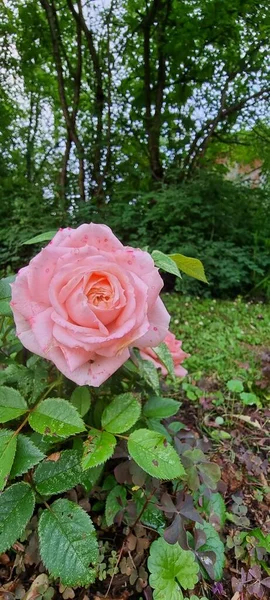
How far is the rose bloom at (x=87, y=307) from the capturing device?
50 centimetres

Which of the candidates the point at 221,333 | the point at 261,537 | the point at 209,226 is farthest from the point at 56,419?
the point at 209,226

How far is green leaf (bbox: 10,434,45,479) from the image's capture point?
51 cm

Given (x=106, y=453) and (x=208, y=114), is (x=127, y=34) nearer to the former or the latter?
(x=208, y=114)

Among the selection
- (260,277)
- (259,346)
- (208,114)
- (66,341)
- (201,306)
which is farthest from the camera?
(208,114)

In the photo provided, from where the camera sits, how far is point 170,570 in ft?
2.08

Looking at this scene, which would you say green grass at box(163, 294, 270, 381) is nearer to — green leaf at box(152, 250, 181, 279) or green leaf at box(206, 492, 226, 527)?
green leaf at box(206, 492, 226, 527)

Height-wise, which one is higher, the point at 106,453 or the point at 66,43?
the point at 66,43

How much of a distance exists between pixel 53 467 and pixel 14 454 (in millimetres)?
86

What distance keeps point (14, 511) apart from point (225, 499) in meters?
0.54

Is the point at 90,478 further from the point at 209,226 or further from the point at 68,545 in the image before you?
the point at 209,226

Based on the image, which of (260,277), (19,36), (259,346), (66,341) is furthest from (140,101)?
(66,341)

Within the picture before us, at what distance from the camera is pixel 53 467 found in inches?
22.3

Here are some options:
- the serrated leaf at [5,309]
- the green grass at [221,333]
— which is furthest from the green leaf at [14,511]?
the green grass at [221,333]

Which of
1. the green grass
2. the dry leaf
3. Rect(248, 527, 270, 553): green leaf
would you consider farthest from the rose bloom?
the green grass
